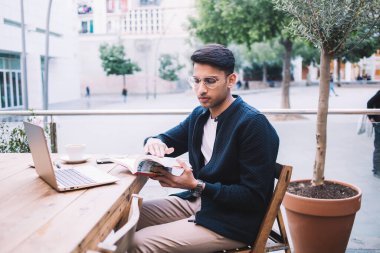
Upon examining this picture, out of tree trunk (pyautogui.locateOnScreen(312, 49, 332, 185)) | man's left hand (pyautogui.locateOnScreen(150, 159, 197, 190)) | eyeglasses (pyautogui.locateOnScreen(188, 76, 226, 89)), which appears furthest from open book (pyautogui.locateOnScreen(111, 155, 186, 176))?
tree trunk (pyautogui.locateOnScreen(312, 49, 332, 185))

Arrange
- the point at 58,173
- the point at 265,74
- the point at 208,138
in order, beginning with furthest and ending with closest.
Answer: the point at 265,74 < the point at 208,138 < the point at 58,173

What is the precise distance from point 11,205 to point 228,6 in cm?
988

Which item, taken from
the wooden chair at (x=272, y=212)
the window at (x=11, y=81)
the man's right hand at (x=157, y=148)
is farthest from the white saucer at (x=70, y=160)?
the window at (x=11, y=81)

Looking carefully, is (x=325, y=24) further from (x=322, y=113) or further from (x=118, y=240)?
(x=118, y=240)

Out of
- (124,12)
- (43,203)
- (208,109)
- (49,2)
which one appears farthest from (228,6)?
(43,203)

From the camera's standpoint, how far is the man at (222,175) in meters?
1.65

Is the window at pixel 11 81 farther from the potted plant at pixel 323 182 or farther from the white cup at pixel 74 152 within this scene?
the potted plant at pixel 323 182

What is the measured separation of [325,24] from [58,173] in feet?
6.54

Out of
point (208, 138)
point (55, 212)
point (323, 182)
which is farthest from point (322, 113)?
point (55, 212)

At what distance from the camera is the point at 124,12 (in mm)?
7180

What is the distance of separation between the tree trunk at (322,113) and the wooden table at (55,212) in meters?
1.50

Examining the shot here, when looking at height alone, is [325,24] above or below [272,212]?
above

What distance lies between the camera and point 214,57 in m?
1.83

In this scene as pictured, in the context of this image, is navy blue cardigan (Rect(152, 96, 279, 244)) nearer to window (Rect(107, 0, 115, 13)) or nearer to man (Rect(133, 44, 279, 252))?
man (Rect(133, 44, 279, 252))
